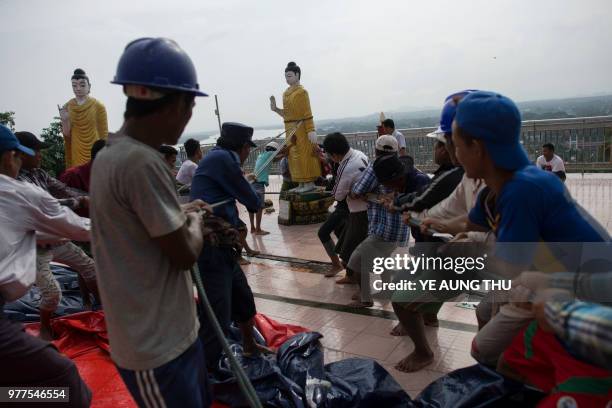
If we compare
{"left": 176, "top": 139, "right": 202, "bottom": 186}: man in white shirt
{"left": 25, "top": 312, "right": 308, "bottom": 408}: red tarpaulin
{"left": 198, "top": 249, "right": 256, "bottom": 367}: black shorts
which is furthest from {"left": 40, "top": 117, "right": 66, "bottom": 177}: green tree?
{"left": 198, "top": 249, "right": 256, "bottom": 367}: black shorts

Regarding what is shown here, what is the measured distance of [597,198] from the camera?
308 inches

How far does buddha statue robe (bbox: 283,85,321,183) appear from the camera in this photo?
7965 millimetres

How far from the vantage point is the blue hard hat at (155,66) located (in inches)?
57.7

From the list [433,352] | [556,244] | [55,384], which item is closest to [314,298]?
[433,352]

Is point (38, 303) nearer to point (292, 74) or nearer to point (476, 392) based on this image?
point (476, 392)

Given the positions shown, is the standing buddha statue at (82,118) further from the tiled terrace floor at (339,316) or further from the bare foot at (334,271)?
the bare foot at (334,271)

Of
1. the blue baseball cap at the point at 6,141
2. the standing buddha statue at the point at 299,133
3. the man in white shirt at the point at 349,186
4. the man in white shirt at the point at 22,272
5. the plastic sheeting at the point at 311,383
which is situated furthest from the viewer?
the standing buddha statue at the point at 299,133

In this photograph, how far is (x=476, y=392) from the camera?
7.52 ft

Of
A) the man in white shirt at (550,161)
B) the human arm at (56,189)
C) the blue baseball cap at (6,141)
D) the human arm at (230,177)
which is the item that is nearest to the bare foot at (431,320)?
the human arm at (230,177)

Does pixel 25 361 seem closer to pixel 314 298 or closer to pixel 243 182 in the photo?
pixel 243 182

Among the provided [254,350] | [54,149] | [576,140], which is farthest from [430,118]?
[254,350]

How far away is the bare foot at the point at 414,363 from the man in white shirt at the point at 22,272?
78.8 inches

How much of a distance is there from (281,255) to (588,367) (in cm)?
501

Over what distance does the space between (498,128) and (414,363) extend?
2.03 metres
